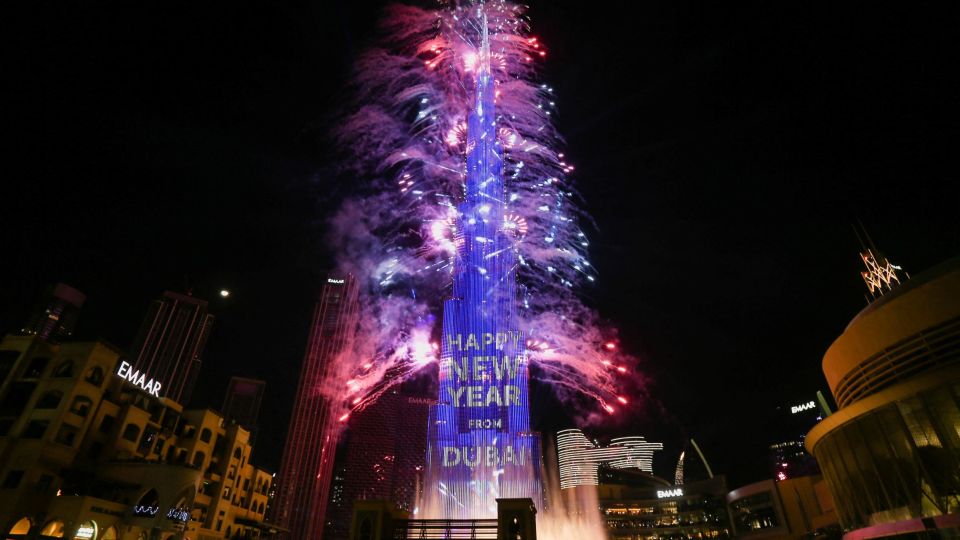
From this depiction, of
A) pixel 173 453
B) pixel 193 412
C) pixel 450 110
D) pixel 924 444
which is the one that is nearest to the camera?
pixel 924 444

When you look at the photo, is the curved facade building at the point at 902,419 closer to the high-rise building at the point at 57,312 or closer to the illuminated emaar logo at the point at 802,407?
the illuminated emaar logo at the point at 802,407

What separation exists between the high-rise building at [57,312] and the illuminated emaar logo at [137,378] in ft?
253

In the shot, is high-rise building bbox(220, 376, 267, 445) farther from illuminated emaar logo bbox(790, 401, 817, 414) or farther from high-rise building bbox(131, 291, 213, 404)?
illuminated emaar logo bbox(790, 401, 817, 414)

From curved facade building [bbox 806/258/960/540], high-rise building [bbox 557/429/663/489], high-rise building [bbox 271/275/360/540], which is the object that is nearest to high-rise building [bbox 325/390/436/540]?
high-rise building [bbox 271/275/360/540]

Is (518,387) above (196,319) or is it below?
below

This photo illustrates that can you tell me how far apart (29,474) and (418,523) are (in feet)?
89.5

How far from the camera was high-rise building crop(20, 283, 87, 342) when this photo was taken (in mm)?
105156

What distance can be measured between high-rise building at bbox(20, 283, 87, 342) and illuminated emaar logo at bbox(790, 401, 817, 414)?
556ft

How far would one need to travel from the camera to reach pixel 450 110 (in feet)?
136

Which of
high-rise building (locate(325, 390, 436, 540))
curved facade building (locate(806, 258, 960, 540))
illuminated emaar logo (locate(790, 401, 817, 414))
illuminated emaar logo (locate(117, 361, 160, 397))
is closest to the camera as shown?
curved facade building (locate(806, 258, 960, 540))

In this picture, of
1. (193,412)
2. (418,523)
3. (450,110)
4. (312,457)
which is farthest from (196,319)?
(418,523)

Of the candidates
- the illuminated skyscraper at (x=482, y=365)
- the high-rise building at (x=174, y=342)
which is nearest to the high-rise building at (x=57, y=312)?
the high-rise building at (x=174, y=342)

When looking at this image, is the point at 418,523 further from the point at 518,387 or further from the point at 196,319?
the point at 196,319

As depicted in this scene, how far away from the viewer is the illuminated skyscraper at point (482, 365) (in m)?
39.5
